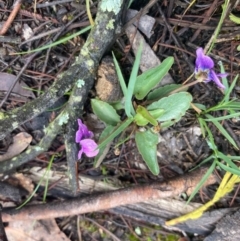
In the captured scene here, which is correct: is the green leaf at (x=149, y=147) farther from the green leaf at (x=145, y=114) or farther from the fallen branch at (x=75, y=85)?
the fallen branch at (x=75, y=85)

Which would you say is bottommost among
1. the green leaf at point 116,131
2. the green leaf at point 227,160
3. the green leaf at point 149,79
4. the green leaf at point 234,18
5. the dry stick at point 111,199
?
the dry stick at point 111,199

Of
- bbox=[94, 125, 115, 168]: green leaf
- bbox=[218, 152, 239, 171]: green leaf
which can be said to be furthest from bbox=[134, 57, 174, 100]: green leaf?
bbox=[218, 152, 239, 171]: green leaf

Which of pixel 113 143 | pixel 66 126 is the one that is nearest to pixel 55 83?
pixel 66 126

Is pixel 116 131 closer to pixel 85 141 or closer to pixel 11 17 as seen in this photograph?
pixel 85 141

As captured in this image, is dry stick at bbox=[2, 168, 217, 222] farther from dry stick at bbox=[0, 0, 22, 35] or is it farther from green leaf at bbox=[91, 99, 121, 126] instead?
dry stick at bbox=[0, 0, 22, 35]

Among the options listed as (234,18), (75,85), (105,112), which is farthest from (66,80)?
(234,18)

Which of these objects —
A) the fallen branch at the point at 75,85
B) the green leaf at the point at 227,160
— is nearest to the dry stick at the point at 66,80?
the fallen branch at the point at 75,85

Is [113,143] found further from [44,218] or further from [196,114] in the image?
[44,218]
